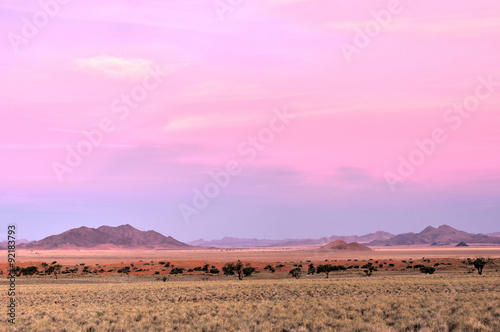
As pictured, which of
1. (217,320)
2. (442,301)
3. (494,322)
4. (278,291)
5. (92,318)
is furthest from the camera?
(278,291)

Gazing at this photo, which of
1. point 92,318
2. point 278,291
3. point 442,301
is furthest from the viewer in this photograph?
point 278,291

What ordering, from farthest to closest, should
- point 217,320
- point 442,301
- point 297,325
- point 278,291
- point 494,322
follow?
point 278,291 → point 442,301 → point 217,320 → point 297,325 → point 494,322

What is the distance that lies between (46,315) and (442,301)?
2100 centimetres

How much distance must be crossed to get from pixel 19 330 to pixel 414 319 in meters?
17.3

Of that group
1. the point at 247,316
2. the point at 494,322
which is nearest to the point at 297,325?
the point at 247,316

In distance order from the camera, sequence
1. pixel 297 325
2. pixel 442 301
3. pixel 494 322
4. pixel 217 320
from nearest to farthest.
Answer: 1. pixel 494 322
2. pixel 297 325
3. pixel 217 320
4. pixel 442 301

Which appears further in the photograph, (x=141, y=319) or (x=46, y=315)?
(x=46, y=315)

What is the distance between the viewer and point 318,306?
89.4 ft

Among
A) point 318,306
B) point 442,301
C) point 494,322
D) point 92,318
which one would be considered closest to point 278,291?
point 318,306

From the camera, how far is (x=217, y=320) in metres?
23.4

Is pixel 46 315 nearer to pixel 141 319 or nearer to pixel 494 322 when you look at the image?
pixel 141 319

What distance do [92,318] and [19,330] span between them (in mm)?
3493

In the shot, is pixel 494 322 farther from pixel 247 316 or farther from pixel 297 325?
pixel 247 316

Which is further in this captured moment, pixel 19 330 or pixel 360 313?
pixel 360 313
